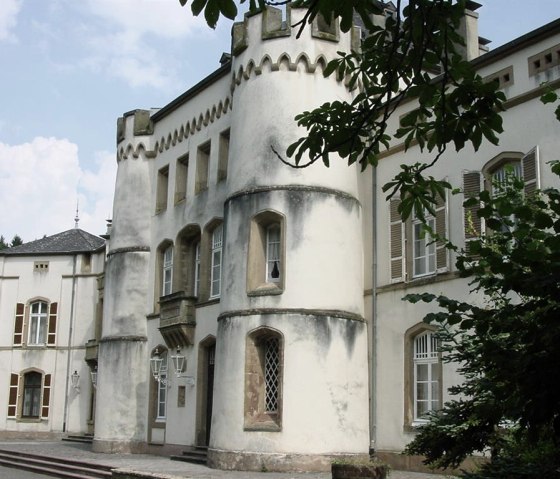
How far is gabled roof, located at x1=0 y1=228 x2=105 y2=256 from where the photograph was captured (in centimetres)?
3925

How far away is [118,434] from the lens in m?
26.2

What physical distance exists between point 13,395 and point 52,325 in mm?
3404

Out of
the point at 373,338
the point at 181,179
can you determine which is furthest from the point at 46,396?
the point at 373,338

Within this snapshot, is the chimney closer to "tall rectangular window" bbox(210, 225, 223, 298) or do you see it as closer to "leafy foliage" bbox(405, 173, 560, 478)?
"tall rectangular window" bbox(210, 225, 223, 298)

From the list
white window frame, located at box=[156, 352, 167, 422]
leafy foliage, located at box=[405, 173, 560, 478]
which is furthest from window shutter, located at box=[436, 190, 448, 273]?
leafy foliage, located at box=[405, 173, 560, 478]

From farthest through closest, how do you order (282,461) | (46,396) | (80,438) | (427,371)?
1. (46,396)
2. (80,438)
3. (427,371)
4. (282,461)

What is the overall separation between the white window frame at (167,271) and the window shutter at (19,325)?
1393cm

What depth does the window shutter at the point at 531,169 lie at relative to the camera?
17109mm

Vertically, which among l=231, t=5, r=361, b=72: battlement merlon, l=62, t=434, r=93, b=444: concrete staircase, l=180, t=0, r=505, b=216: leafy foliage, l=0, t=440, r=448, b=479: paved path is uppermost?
l=231, t=5, r=361, b=72: battlement merlon

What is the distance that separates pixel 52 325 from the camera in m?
38.3

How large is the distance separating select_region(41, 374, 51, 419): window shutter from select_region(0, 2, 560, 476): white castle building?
1438 centimetres

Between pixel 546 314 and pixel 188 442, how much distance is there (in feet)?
66.7

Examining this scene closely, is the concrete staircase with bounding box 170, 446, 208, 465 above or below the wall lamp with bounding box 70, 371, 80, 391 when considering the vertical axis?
below

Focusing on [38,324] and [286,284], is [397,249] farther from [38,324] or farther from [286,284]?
[38,324]
